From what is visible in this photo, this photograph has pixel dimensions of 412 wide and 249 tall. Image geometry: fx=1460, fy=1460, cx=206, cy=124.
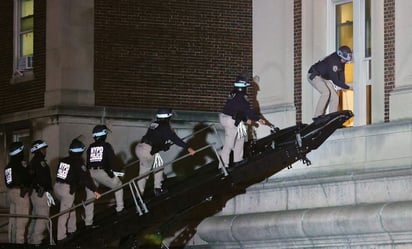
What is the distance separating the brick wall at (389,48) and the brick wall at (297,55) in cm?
238

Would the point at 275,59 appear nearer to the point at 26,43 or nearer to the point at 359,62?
the point at 359,62

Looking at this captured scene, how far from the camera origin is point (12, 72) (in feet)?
123

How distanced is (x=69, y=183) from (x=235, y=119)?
3663mm

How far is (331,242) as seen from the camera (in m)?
27.3

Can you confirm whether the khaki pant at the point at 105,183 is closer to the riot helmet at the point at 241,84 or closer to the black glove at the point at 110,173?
the black glove at the point at 110,173

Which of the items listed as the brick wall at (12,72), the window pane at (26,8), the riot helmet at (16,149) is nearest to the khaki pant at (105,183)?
the riot helmet at (16,149)

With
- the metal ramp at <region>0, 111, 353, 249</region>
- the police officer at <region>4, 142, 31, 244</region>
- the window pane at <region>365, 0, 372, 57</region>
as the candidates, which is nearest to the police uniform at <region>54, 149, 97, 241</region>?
the metal ramp at <region>0, 111, 353, 249</region>

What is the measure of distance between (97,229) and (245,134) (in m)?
3.44

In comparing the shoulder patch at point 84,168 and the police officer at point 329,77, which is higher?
the police officer at point 329,77

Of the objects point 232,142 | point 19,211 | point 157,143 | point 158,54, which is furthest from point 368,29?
point 158,54

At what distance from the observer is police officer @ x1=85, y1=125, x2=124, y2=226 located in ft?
93.6

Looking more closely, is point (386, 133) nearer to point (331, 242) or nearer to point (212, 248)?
point (331, 242)

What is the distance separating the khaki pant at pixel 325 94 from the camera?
28.1 m

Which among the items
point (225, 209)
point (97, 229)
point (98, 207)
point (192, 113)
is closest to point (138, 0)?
point (192, 113)
